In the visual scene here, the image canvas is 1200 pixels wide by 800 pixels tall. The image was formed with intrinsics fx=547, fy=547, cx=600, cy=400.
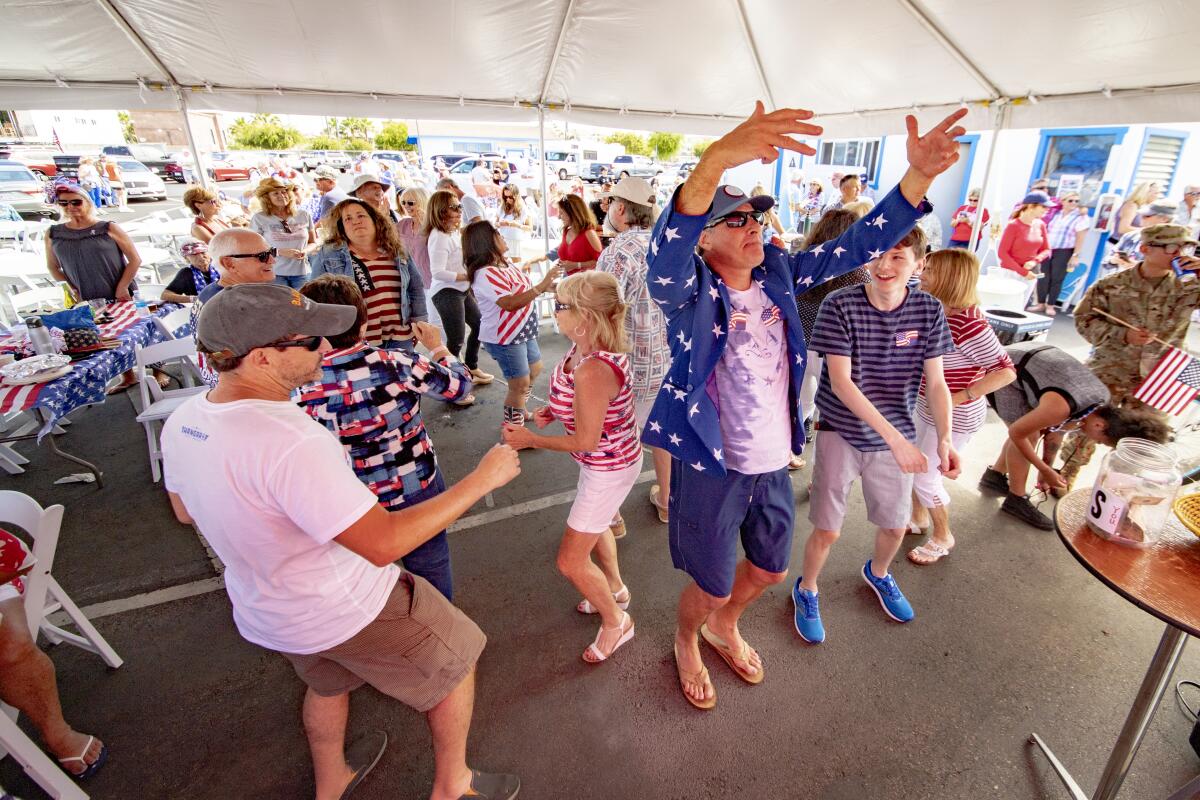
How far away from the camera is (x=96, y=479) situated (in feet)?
13.5

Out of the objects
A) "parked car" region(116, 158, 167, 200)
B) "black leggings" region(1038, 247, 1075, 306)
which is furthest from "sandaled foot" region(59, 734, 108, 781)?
"parked car" region(116, 158, 167, 200)

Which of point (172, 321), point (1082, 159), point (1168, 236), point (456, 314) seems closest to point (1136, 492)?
point (1168, 236)

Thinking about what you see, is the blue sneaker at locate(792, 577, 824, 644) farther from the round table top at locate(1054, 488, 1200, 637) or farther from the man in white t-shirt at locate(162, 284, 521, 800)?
the man in white t-shirt at locate(162, 284, 521, 800)

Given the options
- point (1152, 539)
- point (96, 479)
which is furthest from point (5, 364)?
point (1152, 539)

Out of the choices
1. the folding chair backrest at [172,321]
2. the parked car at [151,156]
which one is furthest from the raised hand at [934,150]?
the parked car at [151,156]

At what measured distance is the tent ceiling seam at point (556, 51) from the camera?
520cm

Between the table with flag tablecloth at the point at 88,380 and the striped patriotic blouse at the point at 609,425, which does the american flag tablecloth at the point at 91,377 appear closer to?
the table with flag tablecloth at the point at 88,380

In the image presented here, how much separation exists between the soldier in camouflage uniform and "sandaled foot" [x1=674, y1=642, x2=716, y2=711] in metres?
3.17

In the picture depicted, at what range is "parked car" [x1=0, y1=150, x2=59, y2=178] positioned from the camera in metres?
21.1

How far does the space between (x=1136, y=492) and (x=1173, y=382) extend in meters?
2.68

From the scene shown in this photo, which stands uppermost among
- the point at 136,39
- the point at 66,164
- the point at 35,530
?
the point at 66,164

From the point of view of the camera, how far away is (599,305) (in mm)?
2096

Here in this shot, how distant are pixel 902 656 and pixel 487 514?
251 cm

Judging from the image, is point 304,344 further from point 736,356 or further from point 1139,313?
point 1139,313
